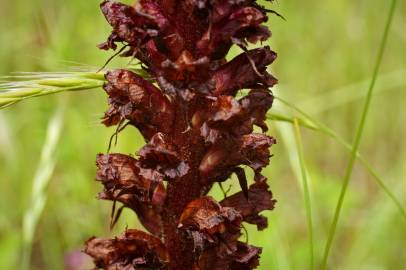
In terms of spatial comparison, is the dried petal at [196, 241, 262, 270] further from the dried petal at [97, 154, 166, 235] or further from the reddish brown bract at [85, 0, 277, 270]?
the dried petal at [97, 154, 166, 235]

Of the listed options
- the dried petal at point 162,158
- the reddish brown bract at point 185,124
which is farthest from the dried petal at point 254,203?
the dried petal at point 162,158

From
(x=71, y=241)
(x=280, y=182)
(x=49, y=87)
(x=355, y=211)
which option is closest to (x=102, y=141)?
(x=71, y=241)

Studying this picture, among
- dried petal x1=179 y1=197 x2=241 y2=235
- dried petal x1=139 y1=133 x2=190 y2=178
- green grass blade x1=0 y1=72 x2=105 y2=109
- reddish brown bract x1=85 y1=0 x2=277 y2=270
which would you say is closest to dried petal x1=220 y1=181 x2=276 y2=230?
reddish brown bract x1=85 y1=0 x2=277 y2=270

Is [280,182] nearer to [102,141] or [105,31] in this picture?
[102,141]

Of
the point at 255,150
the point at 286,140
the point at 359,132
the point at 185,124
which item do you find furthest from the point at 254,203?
the point at 286,140

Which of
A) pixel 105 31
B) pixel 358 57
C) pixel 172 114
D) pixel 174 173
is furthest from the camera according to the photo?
pixel 358 57
